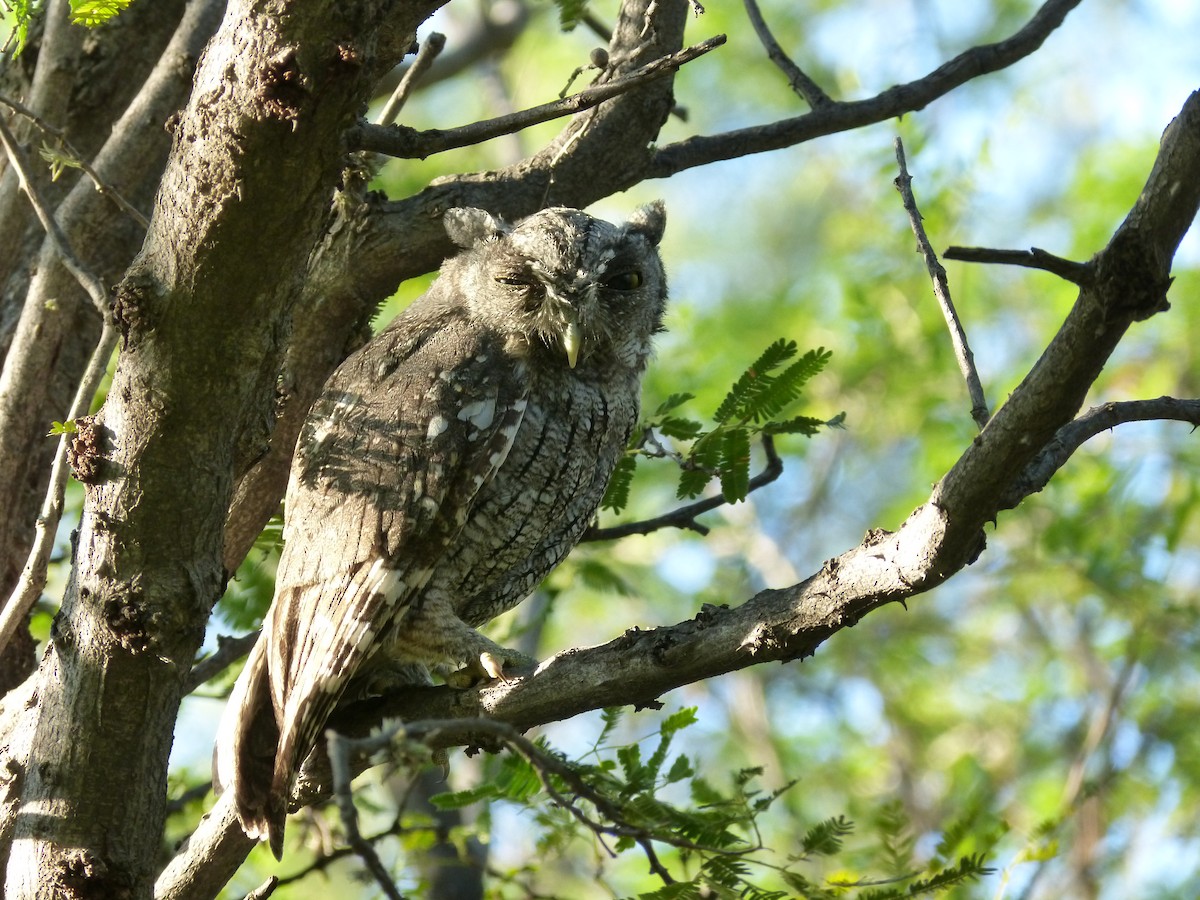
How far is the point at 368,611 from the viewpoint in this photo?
289 centimetres

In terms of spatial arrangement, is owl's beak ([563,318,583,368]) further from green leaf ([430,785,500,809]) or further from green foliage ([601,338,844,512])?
green leaf ([430,785,500,809])

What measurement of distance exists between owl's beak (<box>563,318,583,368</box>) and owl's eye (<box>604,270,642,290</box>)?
0.26m

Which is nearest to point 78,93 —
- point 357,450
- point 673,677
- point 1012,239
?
point 357,450

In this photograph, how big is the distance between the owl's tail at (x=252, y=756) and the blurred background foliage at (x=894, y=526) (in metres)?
1.17

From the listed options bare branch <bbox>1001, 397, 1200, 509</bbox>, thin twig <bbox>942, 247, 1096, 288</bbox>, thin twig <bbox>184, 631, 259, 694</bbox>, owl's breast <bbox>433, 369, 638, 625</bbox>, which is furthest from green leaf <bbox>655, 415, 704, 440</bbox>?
thin twig <bbox>942, 247, 1096, 288</bbox>

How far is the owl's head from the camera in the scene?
3.38 metres

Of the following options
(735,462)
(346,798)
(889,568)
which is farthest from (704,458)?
(346,798)

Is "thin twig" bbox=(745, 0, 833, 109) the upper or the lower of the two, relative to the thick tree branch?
upper

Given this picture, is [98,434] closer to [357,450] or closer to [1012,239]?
[357,450]

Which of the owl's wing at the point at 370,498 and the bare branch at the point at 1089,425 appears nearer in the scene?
the bare branch at the point at 1089,425

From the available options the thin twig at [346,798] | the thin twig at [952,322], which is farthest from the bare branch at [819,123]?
the thin twig at [346,798]

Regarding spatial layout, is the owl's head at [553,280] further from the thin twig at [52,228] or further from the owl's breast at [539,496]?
the thin twig at [52,228]

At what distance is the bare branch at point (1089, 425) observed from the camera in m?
2.05

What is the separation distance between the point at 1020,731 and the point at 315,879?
461 cm
